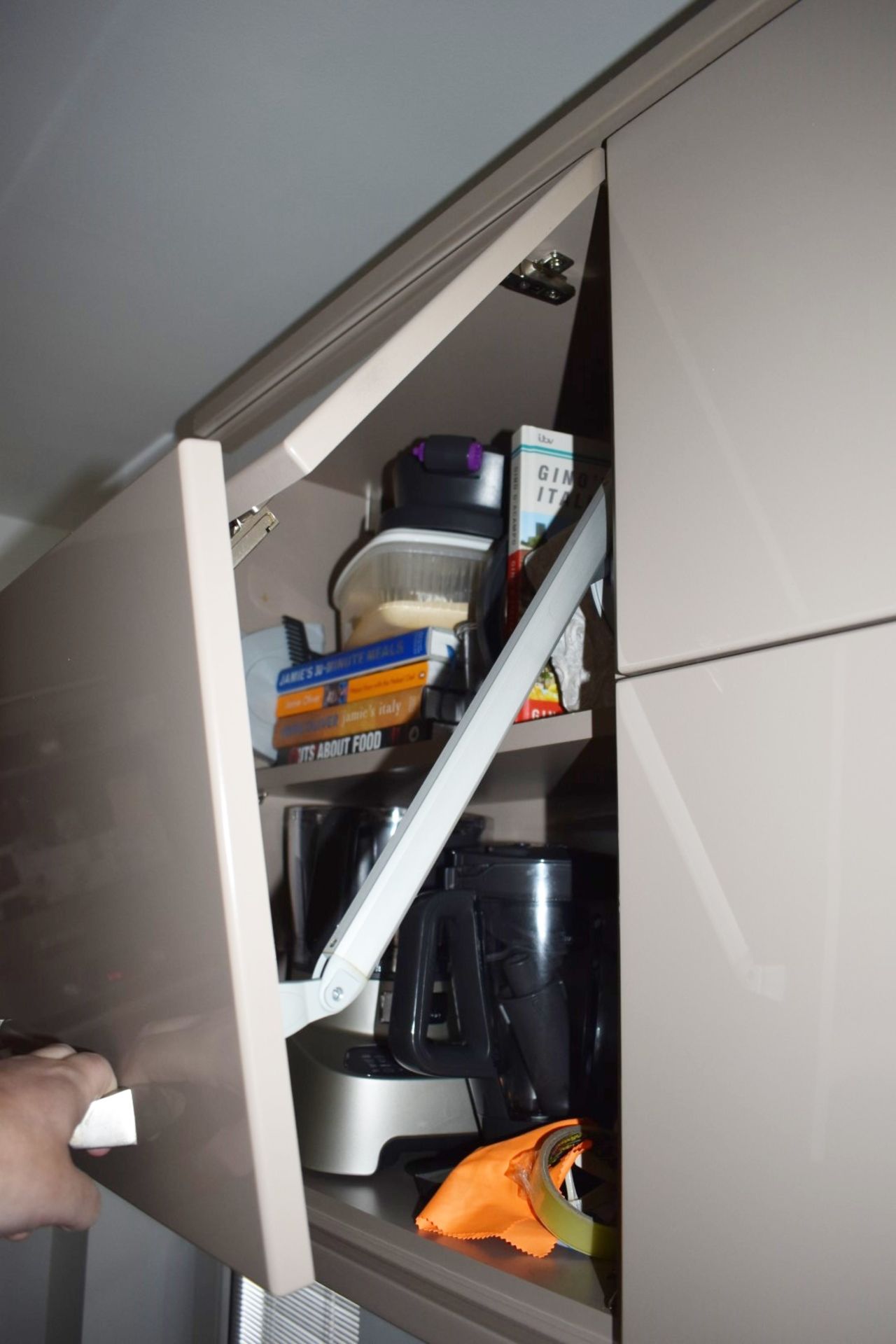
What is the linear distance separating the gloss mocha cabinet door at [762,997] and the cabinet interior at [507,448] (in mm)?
124

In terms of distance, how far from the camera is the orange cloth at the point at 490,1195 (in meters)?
0.72

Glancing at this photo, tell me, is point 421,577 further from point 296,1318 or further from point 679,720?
point 296,1318

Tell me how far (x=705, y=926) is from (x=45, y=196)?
966 millimetres

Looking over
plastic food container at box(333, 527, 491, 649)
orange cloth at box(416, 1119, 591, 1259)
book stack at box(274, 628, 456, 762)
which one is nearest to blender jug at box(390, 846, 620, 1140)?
orange cloth at box(416, 1119, 591, 1259)

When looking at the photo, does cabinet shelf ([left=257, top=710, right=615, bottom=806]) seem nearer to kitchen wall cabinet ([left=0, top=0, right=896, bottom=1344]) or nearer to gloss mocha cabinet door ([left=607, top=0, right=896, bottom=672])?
kitchen wall cabinet ([left=0, top=0, right=896, bottom=1344])

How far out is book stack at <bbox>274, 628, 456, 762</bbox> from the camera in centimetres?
102

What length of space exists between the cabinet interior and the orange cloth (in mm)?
15

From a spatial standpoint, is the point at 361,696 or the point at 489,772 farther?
the point at 361,696

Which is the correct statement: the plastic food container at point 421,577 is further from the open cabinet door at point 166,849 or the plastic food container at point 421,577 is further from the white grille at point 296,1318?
the white grille at point 296,1318

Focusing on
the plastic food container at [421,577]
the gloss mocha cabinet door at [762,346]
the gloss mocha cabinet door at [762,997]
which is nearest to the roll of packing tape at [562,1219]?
the gloss mocha cabinet door at [762,997]

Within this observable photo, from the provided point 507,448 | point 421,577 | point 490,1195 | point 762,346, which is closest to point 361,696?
point 421,577

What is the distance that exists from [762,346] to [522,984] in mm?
555

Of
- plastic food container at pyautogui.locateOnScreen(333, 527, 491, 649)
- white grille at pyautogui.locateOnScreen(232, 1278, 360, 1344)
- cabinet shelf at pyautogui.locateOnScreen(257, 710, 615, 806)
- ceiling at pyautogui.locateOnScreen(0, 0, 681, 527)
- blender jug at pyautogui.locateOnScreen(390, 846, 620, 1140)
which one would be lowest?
white grille at pyautogui.locateOnScreen(232, 1278, 360, 1344)

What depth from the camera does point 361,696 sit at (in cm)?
110
